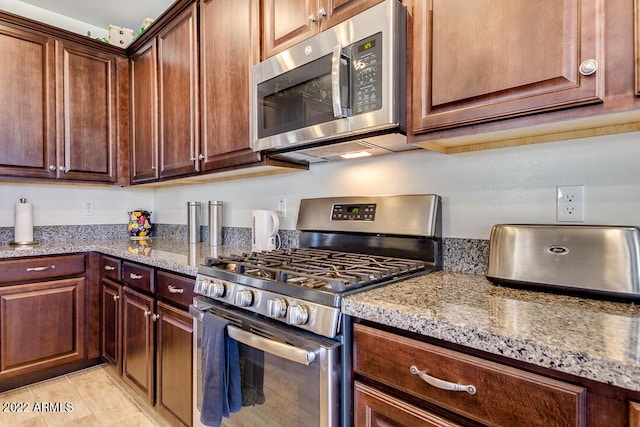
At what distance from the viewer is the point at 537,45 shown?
91 centimetres

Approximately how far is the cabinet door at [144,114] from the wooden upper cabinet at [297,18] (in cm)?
121

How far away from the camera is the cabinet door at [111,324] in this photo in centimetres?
217

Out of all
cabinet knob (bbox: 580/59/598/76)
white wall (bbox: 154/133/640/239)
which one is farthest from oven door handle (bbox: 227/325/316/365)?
cabinet knob (bbox: 580/59/598/76)

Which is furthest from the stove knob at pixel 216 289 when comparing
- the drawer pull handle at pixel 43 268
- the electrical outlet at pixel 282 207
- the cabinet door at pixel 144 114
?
the drawer pull handle at pixel 43 268

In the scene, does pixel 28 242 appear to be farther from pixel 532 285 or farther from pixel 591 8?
pixel 591 8

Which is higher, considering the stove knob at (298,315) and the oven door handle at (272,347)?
the stove knob at (298,315)

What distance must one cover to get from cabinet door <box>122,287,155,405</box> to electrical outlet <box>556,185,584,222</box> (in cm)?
185

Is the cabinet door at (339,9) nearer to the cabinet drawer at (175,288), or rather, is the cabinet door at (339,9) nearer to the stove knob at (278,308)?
the stove knob at (278,308)

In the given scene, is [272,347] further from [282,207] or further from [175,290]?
[282,207]

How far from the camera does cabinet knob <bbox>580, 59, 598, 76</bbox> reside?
829mm

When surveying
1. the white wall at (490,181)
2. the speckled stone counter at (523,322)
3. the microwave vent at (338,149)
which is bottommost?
the speckled stone counter at (523,322)

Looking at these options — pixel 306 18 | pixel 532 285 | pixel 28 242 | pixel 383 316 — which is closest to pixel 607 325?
pixel 532 285

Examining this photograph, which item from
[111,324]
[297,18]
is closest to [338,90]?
[297,18]

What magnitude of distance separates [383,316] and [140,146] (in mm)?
2432
